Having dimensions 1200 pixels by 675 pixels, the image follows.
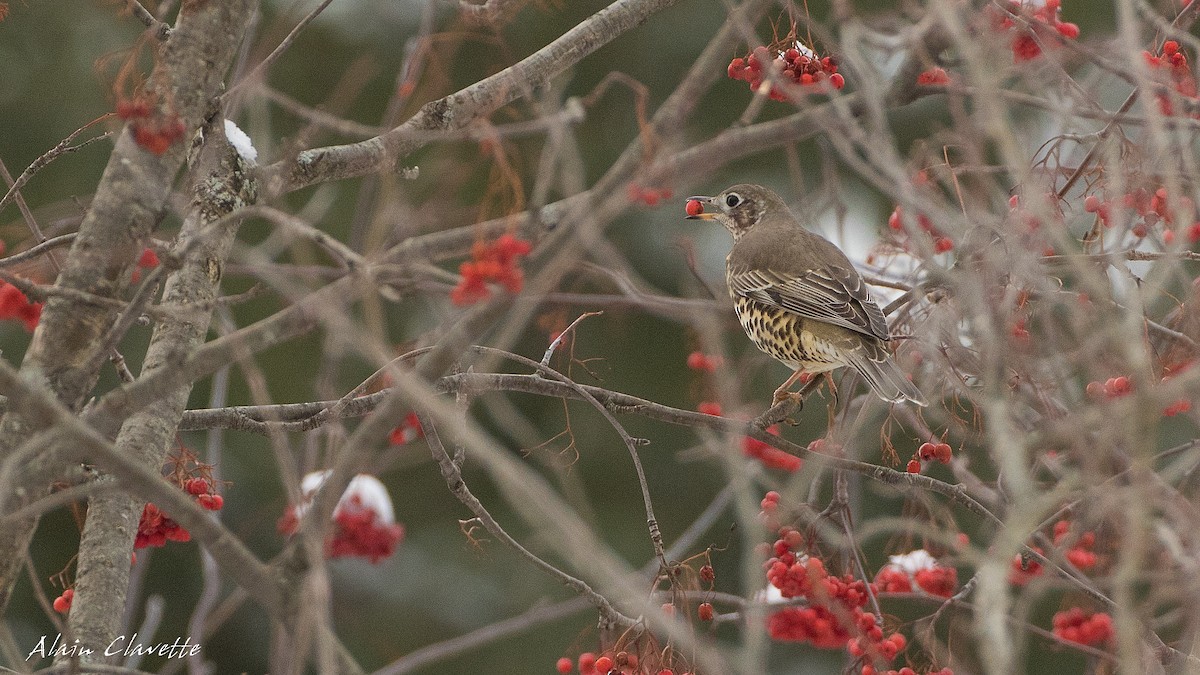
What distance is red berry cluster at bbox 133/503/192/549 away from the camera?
3250 millimetres

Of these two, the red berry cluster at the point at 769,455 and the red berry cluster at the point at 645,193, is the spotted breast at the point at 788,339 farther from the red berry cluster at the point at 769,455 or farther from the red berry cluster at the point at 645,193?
the red berry cluster at the point at 645,193

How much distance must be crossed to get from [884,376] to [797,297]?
0.74m

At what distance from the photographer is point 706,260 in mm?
7527

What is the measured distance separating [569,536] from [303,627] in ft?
1.67

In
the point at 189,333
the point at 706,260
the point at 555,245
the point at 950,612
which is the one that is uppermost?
Answer: the point at 555,245

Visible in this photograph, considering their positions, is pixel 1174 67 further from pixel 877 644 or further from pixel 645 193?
pixel 645 193

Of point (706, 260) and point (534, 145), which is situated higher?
point (534, 145)

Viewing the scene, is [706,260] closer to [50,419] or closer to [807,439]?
[807,439]

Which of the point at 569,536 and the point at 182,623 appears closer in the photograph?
the point at 569,536

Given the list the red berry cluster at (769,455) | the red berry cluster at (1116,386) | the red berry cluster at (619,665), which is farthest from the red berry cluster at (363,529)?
the red berry cluster at (1116,386)

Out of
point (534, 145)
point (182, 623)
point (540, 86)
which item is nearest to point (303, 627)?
point (540, 86)

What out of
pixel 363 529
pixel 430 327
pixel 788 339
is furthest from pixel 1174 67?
pixel 430 327

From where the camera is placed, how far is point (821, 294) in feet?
15.4

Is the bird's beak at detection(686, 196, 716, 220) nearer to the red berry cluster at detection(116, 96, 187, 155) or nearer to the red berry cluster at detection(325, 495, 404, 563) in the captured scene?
the red berry cluster at detection(325, 495, 404, 563)
